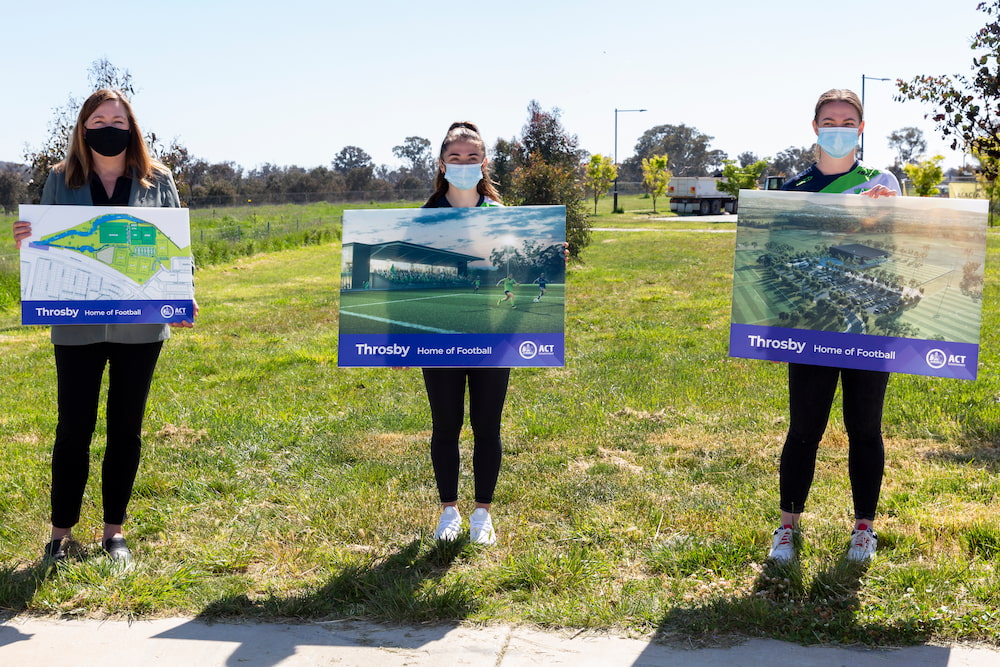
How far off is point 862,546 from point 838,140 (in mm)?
1747

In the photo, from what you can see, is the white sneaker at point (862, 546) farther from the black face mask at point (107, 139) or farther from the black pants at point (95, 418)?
the black face mask at point (107, 139)

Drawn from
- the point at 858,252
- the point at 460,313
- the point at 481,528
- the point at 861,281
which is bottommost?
the point at 481,528

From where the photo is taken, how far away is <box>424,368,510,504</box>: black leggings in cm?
407

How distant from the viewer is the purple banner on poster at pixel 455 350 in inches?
155

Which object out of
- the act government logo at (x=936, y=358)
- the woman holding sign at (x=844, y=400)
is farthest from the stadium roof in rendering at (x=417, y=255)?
the act government logo at (x=936, y=358)

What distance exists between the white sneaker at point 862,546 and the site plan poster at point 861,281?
2.59ft

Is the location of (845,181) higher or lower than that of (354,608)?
higher

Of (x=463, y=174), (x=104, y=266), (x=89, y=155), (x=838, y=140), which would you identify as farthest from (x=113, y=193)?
(x=838, y=140)

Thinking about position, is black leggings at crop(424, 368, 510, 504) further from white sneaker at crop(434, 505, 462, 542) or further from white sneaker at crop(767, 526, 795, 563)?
white sneaker at crop(767, 526, 795, 563)

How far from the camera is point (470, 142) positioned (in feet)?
13.3

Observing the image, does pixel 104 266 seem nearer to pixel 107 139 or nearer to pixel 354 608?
pixel 107 139

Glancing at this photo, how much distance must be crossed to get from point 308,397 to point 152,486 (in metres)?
2.44

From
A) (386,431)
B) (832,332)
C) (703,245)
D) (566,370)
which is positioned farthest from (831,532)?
(703,245)

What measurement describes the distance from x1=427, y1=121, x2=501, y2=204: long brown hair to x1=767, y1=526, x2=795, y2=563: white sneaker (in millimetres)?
1984
